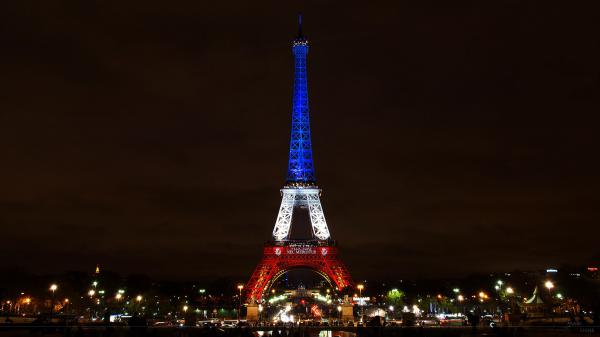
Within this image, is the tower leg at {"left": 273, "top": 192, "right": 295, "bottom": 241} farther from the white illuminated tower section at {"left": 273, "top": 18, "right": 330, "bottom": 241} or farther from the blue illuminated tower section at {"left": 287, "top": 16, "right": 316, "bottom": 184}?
the blue illuminated tower section at {"left": 287, "top": 16, "right": 316, "bottom": 184}

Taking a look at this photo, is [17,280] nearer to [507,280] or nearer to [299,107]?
[299,107]

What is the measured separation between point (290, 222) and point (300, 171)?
986 centimetres

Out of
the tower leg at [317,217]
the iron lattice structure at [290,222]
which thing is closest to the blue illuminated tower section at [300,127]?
the iron lattice structure at [290,222]

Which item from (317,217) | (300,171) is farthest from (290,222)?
(300,171)

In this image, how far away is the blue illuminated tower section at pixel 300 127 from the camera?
358 feet

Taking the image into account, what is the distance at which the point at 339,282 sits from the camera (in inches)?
3915

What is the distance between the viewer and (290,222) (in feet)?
349

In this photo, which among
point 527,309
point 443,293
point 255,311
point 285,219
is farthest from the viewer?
point 443,293

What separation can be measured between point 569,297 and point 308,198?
45.6 metres

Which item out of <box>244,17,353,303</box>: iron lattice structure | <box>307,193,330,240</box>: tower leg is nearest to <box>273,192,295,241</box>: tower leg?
<box>244,17,353,303</box>: iron lattice structure

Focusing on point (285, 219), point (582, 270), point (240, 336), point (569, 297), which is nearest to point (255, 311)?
point (285, 219)

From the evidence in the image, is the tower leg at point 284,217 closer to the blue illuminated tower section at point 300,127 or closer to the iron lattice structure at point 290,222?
the iron lattice structure at point 290,222

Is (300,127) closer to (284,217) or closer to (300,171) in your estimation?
(300,171)

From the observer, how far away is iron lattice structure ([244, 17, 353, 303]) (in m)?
101
